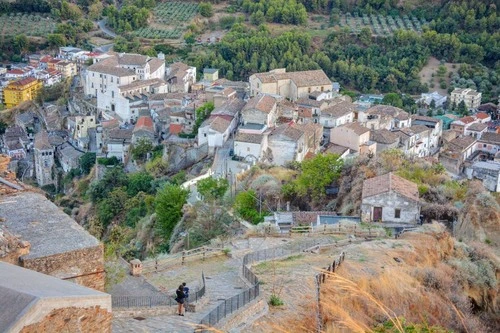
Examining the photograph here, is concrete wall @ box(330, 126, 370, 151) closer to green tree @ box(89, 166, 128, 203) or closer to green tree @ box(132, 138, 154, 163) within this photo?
green tree @ box(132, 138, 154, 163)

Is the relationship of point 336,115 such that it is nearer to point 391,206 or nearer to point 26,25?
point 391,206

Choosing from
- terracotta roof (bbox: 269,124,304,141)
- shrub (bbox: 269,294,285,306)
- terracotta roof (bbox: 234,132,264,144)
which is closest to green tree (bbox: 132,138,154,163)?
terracotta roof (bbox: 234,132,264,144)

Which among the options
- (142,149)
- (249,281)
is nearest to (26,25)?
(142,149)

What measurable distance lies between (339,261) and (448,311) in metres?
2.74

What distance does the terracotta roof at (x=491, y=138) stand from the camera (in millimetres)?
43562

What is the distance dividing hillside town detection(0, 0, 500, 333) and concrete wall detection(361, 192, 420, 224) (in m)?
0.06

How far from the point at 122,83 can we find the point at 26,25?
121 feet

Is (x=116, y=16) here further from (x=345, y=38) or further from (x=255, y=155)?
(x=255, y=155)

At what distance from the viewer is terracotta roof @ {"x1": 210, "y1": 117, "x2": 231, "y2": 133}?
36.6 meters

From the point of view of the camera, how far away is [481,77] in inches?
2345

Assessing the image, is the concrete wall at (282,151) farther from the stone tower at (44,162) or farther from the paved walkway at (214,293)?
the stone tower at (44,162)

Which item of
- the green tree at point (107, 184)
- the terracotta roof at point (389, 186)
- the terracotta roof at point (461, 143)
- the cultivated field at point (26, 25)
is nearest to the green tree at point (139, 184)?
the green tree at point (107, 184)

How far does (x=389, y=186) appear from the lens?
67.3 feet

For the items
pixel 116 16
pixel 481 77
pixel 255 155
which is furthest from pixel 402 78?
pixel 116 16
